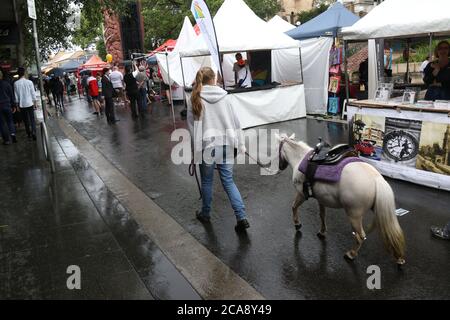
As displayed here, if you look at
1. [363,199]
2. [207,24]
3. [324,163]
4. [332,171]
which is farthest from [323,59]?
[363,199]

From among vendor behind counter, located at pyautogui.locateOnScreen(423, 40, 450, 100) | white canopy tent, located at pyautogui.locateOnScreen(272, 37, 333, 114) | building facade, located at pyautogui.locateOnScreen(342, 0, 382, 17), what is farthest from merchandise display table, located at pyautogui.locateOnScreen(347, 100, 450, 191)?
building facade, located at pyautogui.locateOnScreen(342, 0, 382, 17)

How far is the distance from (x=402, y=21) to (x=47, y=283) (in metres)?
6.58

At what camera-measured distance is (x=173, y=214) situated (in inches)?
222

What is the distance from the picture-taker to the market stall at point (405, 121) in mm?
5719

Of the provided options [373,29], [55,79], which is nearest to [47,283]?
[373,29]

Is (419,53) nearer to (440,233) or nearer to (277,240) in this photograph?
(440,233)

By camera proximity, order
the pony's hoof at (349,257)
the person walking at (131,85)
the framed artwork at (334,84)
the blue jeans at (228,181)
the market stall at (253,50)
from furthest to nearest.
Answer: the person walking at (131,85) < the framed artwork at (334,84) < the market stall at (253,50) < the blue jeans at (228,181) < the pony's hoof at (349,257)

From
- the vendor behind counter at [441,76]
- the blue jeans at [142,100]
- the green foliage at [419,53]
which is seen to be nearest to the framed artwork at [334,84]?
the vendor behind counter at [441,76]

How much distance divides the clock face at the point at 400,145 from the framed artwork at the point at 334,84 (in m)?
6.04

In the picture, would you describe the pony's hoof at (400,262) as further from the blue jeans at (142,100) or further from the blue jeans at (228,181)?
the blue jeans at (142,100)

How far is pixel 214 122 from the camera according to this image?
468 centimetres

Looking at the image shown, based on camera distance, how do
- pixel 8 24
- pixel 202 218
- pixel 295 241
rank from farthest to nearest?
pixel 8 24, pixel 202 218, pixel 295 241

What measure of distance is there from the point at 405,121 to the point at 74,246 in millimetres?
5031
